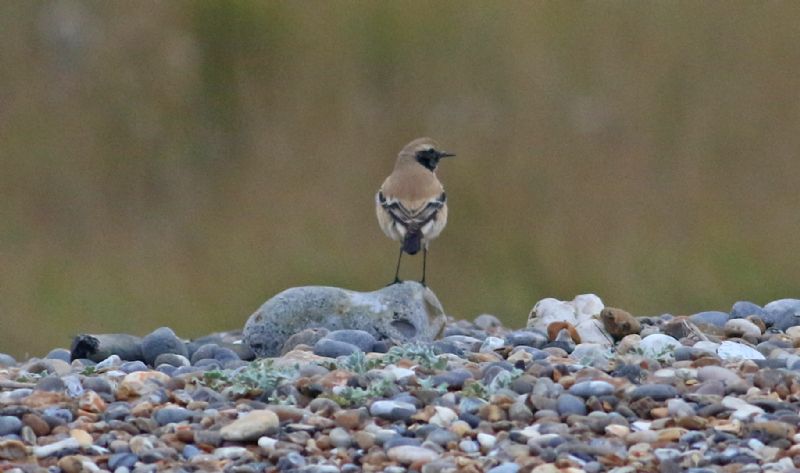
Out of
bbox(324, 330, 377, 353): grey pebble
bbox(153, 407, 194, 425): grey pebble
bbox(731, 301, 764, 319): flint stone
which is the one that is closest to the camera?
bbox(153, 407, 194, 425): grey pebble

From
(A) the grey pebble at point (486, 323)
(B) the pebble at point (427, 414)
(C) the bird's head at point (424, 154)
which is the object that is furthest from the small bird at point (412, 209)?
(B) the pebble at point (427, 414)

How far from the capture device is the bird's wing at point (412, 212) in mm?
8727

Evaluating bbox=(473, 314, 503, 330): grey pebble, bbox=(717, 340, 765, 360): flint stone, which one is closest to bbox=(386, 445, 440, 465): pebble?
bbox=(717, 340, 765, 360): flint stone

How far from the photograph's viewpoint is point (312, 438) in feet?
17.3

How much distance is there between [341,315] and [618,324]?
49.6 inches

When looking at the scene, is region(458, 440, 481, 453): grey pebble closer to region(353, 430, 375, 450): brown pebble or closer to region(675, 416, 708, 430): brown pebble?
region(353, 430, 375, 450): brown pebble

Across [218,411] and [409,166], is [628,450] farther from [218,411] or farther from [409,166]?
[409,166]

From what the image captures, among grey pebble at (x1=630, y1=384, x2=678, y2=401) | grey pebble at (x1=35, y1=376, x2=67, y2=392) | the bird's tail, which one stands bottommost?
grey pebble at (x1=630, y1=384, x2=678, y2=401)

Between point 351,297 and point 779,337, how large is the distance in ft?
6.39

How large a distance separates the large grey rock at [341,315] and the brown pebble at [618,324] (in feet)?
2.75

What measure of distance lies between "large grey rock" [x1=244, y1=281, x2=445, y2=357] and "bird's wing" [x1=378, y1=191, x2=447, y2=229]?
40.4 inches

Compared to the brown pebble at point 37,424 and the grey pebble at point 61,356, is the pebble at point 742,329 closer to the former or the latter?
the grey pebble at point 61,356

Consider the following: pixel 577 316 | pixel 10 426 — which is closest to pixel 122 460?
pixel 10 426

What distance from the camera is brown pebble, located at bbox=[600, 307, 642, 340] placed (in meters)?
7.37
